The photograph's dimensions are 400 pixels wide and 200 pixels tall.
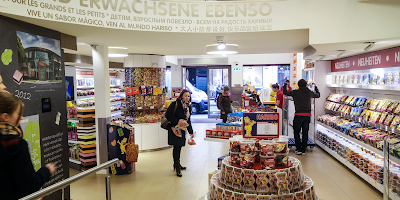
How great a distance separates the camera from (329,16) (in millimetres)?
3789

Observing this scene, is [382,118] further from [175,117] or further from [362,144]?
[175,117]

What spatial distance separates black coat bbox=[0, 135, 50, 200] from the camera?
1699 millimetres

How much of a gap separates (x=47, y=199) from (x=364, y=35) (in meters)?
4.69

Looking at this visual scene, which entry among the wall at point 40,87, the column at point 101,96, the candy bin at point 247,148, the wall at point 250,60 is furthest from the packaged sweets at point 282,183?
the wall at point 250,60

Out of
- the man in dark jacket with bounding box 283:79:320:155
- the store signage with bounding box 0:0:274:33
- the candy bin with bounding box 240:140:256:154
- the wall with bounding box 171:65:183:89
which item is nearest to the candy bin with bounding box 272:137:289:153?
the candy bin with bounding box 240:140:256:154

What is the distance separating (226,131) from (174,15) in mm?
1770

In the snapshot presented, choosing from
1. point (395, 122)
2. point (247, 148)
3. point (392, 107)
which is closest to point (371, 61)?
point (392, 107)

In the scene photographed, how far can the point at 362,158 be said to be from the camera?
482cm

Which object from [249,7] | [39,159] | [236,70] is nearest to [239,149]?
[249,7]

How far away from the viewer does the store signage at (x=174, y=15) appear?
347cm

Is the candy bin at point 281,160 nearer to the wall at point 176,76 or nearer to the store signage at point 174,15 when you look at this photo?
the store signage at point 174,15

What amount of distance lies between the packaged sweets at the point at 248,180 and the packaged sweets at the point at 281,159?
30 centimetres

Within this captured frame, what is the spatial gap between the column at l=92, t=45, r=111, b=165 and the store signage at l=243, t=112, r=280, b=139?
343cm

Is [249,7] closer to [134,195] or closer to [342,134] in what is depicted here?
[134,195]
